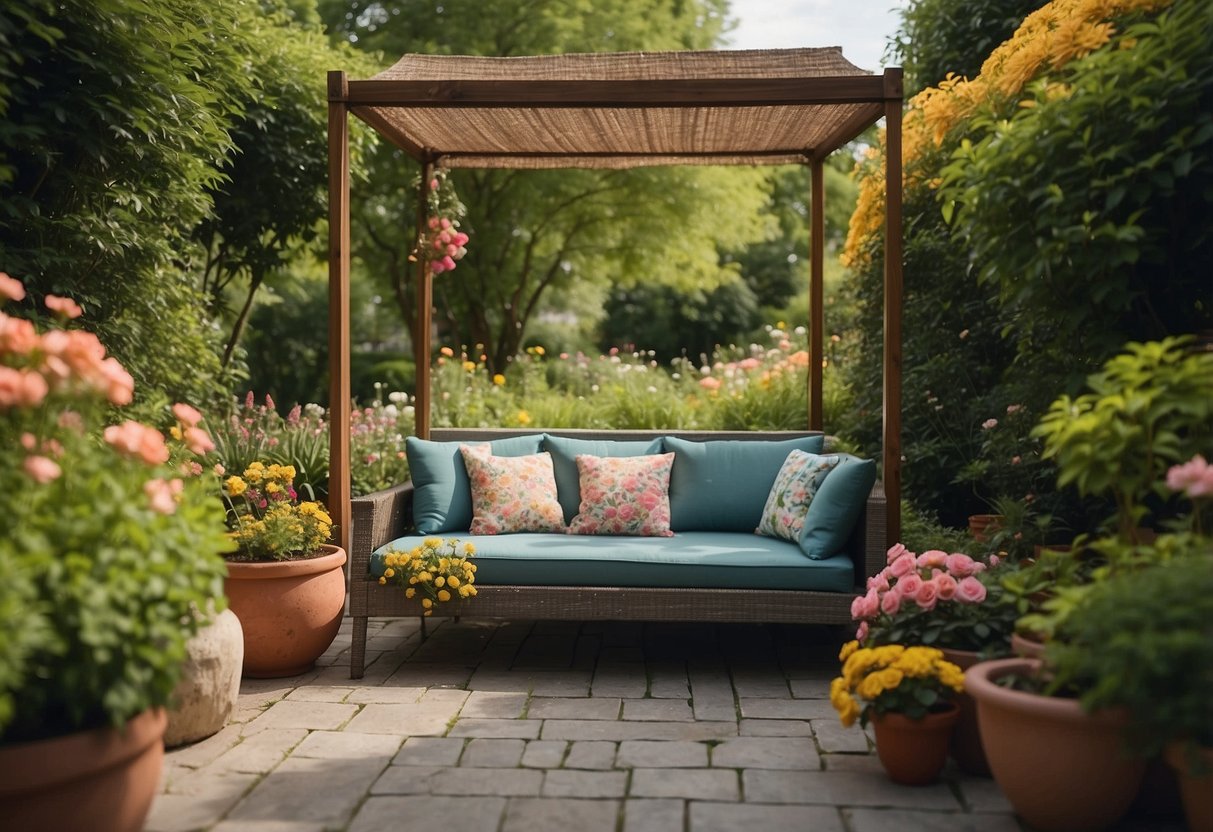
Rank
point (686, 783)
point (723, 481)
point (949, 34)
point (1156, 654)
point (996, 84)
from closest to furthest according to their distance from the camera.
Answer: point (1156, 654)
point (686, 783)
point (996, 84)
point (723, 481)
point (949, 34)

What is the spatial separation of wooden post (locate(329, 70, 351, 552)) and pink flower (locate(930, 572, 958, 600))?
2.47 meters

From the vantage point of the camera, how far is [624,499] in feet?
15.5

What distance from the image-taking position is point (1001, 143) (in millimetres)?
3502

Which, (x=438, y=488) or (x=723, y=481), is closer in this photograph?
(x=438, y=488)

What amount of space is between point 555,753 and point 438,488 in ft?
5.66

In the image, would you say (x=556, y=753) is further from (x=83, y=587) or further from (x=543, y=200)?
(x=543, y=200)

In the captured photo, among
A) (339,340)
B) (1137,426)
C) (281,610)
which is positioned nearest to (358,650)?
(281,610)

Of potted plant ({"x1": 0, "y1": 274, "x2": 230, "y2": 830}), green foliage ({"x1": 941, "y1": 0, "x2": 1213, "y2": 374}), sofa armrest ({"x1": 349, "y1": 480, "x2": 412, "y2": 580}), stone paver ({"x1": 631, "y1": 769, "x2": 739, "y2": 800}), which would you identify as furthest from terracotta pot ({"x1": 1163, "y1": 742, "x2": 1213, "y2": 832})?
sofa armrest ({"x1": 349, "y1": 480, "x2": 412, "y2": 580})

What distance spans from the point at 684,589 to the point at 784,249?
1654 cm

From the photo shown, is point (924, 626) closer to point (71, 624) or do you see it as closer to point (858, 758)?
point (858, 758)

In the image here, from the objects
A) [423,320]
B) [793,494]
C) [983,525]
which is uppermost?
[423,320]

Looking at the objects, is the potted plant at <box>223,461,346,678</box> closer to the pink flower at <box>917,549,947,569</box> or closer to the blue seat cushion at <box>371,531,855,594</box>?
the blue seat cushion at <box>371,531,855,594</box>

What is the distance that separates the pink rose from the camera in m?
3.26

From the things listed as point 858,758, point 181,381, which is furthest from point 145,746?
point 181,381
